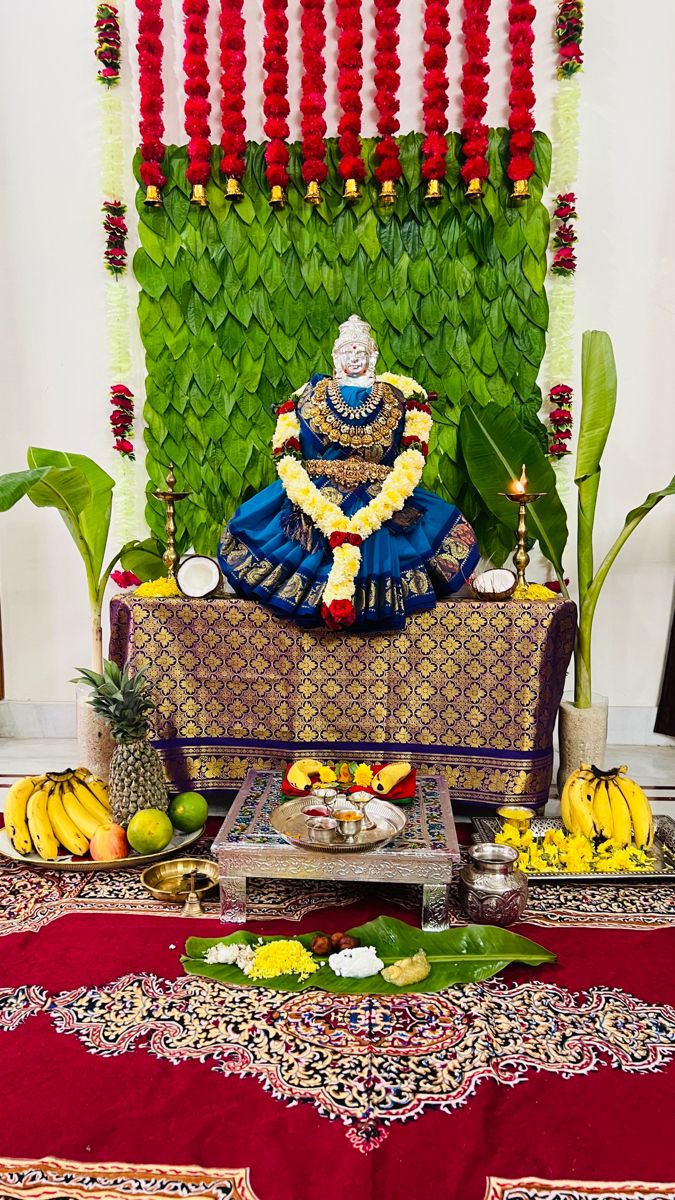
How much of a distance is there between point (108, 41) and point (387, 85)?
1556 mm

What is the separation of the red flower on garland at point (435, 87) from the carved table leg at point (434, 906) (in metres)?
3.64

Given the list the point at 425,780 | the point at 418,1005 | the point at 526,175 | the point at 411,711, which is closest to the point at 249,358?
the point at 526,175

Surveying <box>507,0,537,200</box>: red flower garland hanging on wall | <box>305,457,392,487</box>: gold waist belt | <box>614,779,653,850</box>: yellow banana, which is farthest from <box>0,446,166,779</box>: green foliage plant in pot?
<box>507,0,537,200</box>: red flower garland hanging on wall

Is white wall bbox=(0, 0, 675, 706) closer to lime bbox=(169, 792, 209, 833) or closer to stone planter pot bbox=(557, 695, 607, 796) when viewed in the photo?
stone planter pot bbox=(557, 695, 607, 796)

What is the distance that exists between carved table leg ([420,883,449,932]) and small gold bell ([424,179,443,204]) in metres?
3.53

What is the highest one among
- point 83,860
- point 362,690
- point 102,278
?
point 102,278

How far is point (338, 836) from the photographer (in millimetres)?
2555

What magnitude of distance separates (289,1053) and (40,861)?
54.9 inches

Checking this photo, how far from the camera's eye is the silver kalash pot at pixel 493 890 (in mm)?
2549

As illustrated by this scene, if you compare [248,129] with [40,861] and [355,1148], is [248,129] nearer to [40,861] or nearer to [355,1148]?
[40,861]

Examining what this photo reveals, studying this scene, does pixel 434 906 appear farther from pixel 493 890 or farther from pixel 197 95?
pixel 197 95

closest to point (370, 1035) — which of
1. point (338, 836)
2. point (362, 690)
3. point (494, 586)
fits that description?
point (338, 836)

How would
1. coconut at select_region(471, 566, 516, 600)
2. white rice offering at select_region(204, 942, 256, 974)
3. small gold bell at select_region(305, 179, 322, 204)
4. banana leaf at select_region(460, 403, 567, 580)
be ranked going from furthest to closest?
small gold bell at select_region(305, 179, 322, 204) < banana leaf at select_region(460, 403, 567, 580) < coconut at select_region(471, 566, 516, 600) < white rice offering at select_region(204, 942, 256, 974)

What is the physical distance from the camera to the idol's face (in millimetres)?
3779
